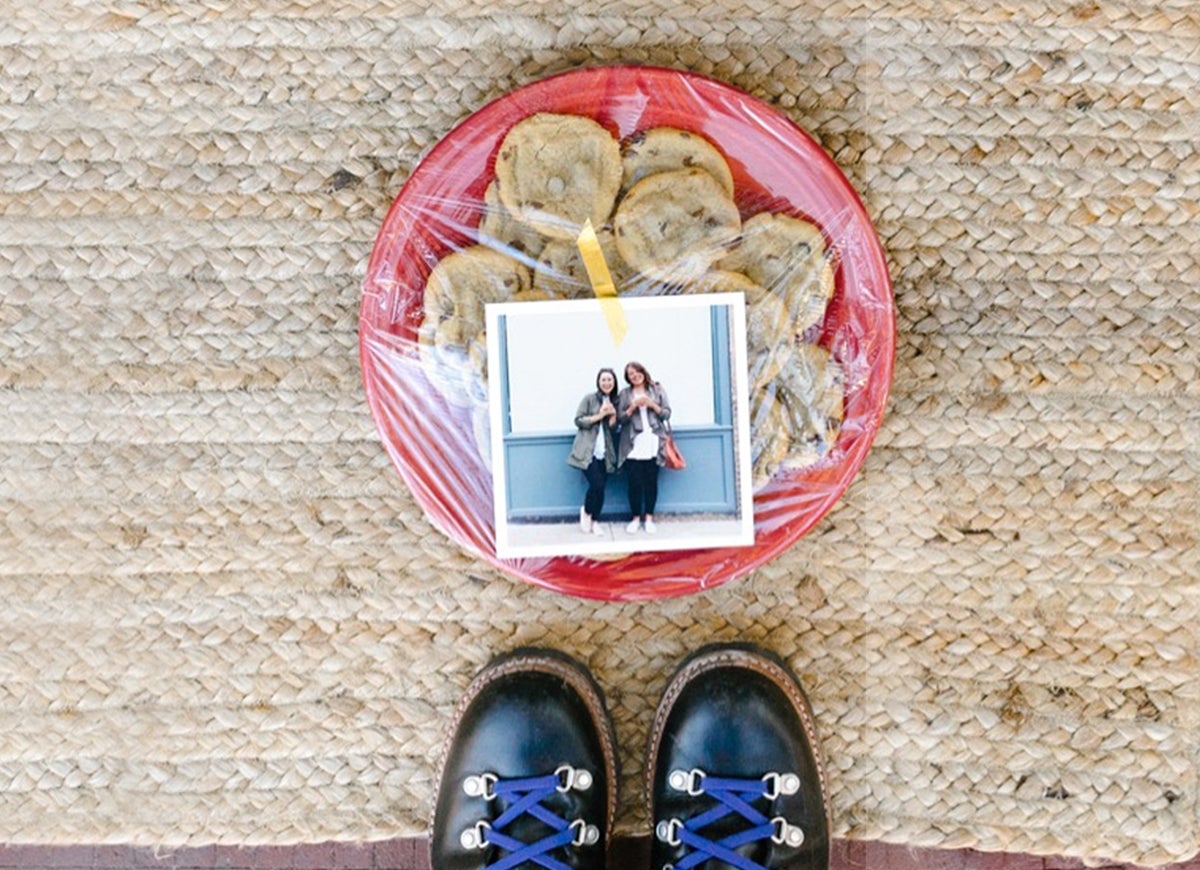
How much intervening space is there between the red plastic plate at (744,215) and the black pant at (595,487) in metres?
0.05

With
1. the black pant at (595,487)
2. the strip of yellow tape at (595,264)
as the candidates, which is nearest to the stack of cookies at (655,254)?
the strip of yellow tape at (595,264)

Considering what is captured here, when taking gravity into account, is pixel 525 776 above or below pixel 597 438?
below

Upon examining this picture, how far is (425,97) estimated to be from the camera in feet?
3.06

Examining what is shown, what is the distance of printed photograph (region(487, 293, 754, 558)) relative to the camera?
786mm

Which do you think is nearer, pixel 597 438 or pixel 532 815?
pixel 597 438

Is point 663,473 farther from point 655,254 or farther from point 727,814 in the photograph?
point 727,814

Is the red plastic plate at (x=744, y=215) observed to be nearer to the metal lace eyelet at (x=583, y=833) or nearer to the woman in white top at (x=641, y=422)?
the woman in white top at (x=641, y=422)

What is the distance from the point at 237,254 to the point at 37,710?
0.48 metres

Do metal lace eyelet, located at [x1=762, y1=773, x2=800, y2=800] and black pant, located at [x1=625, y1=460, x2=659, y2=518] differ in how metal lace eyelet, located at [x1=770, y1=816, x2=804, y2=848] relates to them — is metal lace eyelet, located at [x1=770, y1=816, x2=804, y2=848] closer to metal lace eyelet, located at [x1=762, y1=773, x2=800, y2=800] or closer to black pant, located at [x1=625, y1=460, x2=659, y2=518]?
metal lace eyelet, located at [x1=762, y1=773, x2=800, y2=800]

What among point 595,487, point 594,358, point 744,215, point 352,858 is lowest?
point 352,858

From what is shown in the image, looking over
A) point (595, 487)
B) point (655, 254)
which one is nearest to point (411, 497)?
point (595, 487)

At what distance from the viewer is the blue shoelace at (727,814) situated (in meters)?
0.89

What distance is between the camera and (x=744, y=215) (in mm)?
814

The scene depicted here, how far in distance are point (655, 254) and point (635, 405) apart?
0.41ft
